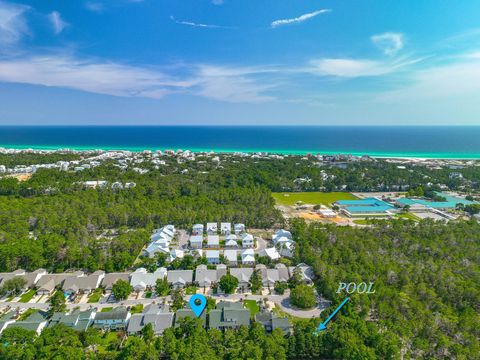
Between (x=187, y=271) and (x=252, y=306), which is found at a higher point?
(x=187, y=271)

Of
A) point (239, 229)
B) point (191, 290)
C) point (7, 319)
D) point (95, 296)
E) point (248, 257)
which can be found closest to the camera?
point (7, 319)

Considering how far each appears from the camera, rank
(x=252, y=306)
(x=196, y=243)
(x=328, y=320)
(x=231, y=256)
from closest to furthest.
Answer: (x=328, y=320)
(x=252, y=306)
(x=231, y=256)
(x=196, y=243)

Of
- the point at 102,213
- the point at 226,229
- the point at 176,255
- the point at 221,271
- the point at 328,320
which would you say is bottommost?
the point at 328,320

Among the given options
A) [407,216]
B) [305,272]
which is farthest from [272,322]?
[407,216]

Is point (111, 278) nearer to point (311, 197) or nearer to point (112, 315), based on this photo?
point (112, 315)

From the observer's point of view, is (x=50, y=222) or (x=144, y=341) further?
(x=50, y=222)

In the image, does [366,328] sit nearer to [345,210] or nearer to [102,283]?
[102,283]

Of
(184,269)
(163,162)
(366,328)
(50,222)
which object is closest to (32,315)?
(184,269)
